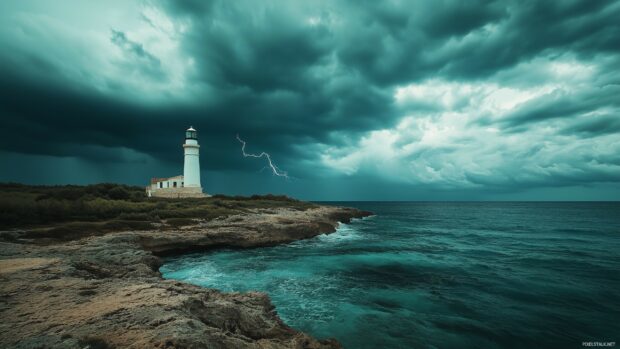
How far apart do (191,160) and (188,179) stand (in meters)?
3.98

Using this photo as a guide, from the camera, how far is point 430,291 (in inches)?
592

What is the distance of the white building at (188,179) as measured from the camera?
5553cm

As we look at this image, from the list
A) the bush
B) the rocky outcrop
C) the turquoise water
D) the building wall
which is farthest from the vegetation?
the building wall

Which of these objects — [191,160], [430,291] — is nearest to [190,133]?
[191,160]

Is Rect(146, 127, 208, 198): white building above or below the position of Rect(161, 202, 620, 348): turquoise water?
above

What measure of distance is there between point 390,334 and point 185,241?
17.9 metres

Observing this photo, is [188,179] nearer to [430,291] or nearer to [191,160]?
[191,160]

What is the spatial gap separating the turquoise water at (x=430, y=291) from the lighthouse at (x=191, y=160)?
3697cm

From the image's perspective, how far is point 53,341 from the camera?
16.8ft

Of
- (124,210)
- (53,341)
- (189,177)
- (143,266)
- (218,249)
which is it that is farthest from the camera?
(189,177)

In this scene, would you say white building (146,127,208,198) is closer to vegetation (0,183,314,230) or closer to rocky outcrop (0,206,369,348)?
vegetation (0,183,314,230)

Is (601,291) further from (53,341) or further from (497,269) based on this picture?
(53,341)

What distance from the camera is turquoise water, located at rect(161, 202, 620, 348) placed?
10297 mm

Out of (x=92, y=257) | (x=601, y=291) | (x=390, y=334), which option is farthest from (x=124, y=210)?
(x=601, y=291)
